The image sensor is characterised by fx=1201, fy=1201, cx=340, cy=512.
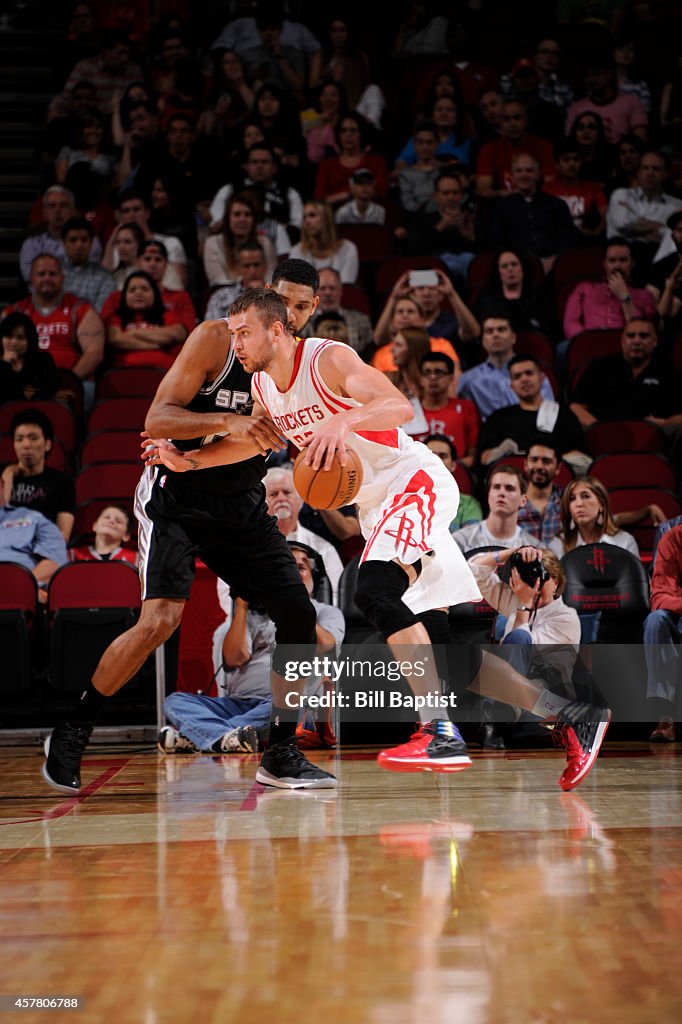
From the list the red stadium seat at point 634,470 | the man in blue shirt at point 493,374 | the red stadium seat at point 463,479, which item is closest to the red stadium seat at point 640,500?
the red stadium seat at point 634,470

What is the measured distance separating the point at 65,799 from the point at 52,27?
10.2 metres

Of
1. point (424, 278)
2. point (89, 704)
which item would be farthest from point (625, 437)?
point (89, 704)

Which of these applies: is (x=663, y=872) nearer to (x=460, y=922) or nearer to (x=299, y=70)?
(x=460, y=922)

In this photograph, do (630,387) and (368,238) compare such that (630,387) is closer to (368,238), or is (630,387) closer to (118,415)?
(368,238)

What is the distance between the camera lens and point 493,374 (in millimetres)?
7793

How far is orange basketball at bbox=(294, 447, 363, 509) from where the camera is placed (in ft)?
12.8

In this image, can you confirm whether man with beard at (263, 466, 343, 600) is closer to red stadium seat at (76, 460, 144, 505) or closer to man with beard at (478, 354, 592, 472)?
red stadium seat at (76, 460, 144, 505)

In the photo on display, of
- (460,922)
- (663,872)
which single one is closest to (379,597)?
(663,872)

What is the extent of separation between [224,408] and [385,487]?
2.05 ft

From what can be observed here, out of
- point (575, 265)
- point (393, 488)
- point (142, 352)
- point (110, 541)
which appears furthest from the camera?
point (575, 265)

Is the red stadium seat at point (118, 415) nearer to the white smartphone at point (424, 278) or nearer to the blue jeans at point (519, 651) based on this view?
the white smartphone at point (424, 278)

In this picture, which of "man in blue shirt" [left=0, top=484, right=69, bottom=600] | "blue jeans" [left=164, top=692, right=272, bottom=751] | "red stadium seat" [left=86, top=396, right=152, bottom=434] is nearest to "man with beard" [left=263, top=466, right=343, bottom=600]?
"blue jeans" [left=164, top=692, right=272, bottom=751]

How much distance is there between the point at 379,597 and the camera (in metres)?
3.92

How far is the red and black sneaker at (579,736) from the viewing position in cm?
400
